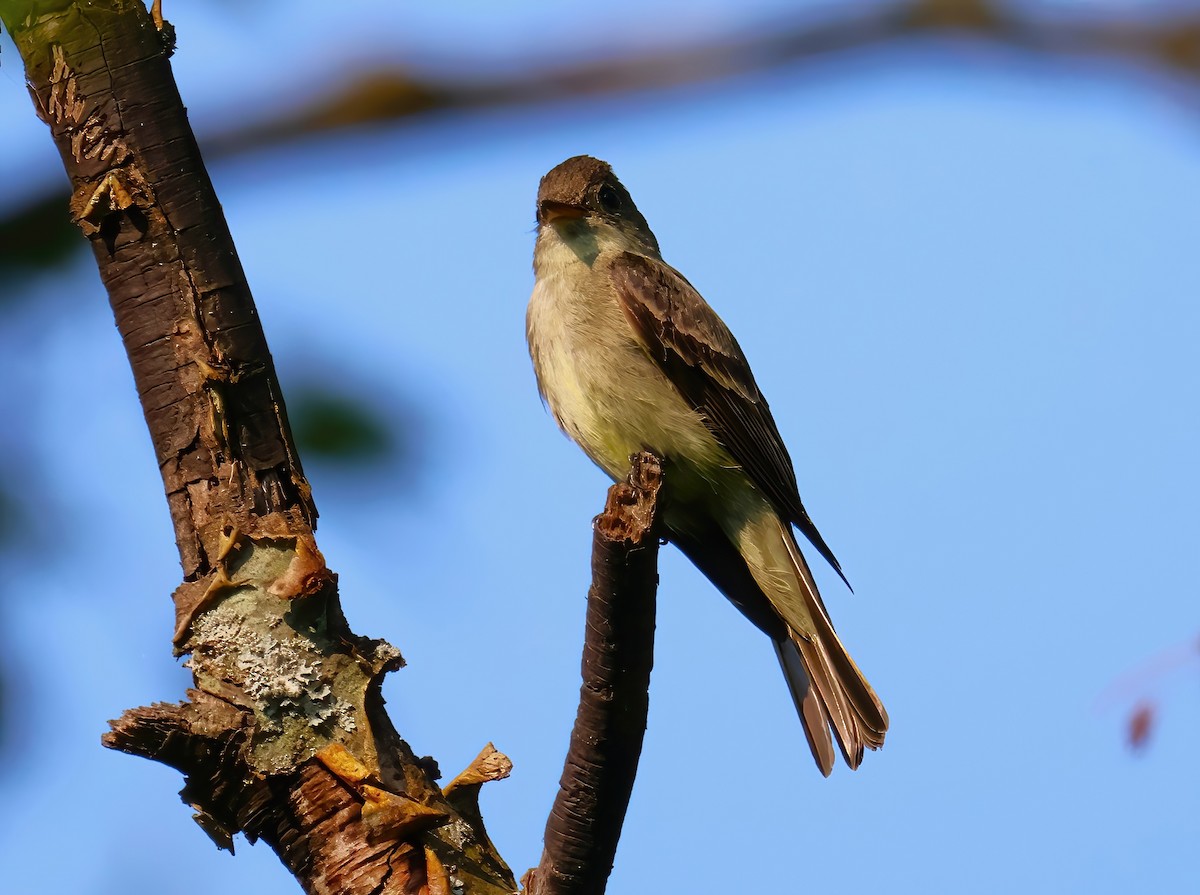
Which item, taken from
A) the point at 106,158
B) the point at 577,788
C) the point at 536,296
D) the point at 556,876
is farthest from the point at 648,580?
the point at 536,296

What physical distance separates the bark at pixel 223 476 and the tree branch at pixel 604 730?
0.24 meters

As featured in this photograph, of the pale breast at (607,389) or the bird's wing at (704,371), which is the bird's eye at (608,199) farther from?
the pale breast at (607,389)

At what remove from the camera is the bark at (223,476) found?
3.29 meters

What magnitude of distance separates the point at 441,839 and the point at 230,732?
57 centimetres

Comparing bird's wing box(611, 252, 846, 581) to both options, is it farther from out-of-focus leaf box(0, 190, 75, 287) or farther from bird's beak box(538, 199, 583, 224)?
out-of-focus leaf box(0, 190, 75, 287)

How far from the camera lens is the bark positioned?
329 cm

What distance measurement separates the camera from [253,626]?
11.3 ft

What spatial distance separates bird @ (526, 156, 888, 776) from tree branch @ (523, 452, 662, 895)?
1795 mm

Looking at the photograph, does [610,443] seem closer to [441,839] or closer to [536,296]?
[536,296]

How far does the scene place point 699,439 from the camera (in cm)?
528

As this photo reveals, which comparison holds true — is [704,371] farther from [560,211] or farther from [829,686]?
[829,686]

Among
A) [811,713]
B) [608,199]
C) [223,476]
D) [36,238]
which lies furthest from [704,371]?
[36,238]

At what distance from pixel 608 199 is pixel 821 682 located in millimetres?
2393

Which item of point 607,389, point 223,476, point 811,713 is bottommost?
point 811,713
